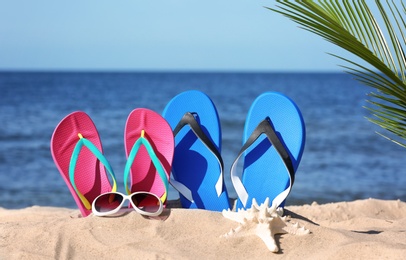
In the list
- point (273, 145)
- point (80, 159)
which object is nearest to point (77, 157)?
point (80, 159)

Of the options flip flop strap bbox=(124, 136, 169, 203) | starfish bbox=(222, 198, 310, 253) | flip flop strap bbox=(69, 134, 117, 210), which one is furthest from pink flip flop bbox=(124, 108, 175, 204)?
starfish bbox=(222, 198, 310, 253)

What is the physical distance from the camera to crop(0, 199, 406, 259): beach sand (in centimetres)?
267

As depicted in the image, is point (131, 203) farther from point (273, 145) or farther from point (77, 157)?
point (273, 145)

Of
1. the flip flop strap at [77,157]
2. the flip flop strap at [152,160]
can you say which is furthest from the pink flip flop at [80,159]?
the flip flop strap at [152,160]

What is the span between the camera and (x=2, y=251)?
8.86ft

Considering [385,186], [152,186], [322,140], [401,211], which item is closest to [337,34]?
[152,186]

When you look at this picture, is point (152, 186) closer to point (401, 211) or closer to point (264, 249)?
point (264, 249)

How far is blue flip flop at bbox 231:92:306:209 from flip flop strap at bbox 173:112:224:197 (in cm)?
13

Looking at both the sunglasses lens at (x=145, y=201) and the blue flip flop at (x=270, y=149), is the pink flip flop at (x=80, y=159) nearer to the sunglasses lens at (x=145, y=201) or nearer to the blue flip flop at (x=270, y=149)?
the sunglasses lens at (x=145, y=201)

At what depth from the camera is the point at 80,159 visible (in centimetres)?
343

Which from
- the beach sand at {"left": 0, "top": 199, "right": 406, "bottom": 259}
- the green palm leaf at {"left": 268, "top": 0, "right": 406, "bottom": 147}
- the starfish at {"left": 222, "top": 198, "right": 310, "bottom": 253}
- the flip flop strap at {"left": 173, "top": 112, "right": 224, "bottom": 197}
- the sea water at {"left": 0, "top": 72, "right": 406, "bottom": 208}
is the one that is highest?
the green palm leaf at {"left": 268, "top": 0, "right": 406, "bottom": 147}

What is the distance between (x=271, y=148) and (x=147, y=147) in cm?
70

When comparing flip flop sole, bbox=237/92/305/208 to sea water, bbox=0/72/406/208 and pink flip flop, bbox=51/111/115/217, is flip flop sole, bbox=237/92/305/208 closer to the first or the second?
pink flip flop, bbox=51/111/115/217

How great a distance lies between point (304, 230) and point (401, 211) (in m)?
1.71
